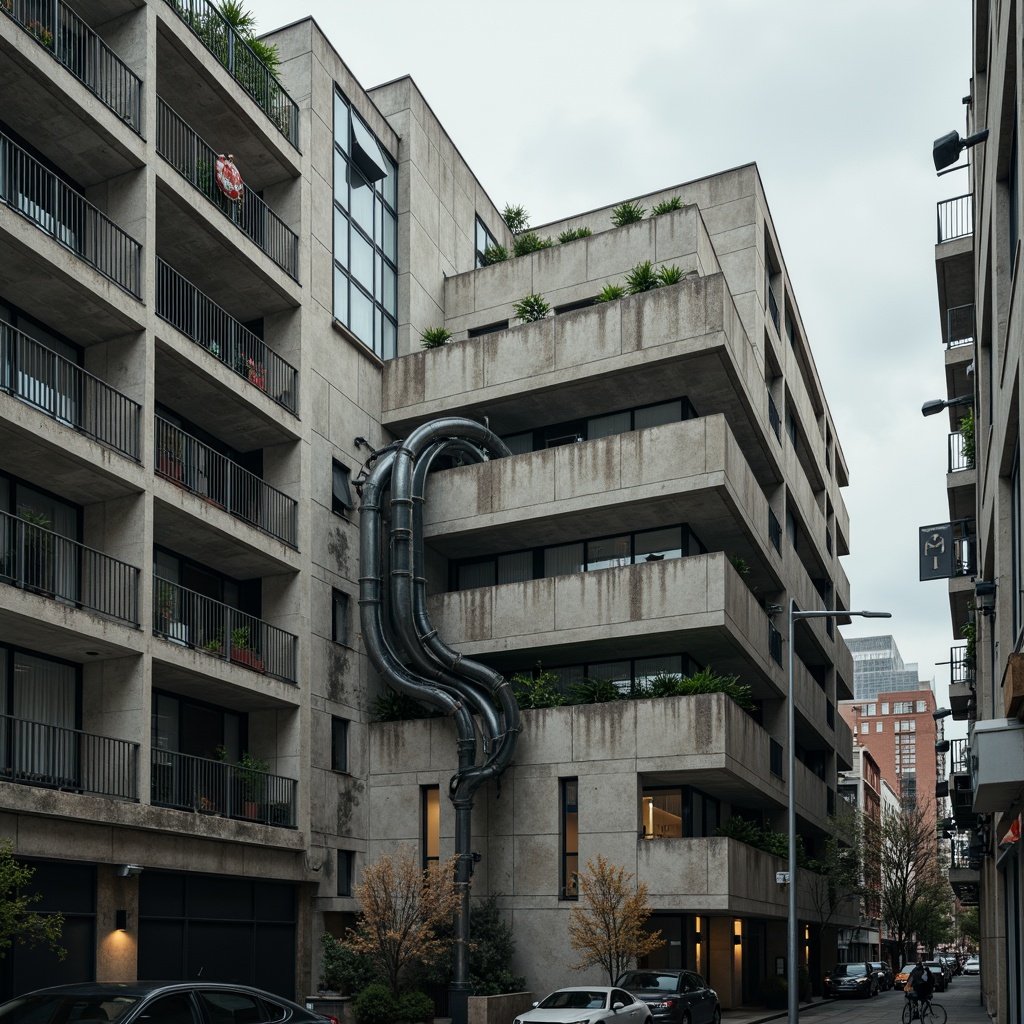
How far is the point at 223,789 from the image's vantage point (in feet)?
102

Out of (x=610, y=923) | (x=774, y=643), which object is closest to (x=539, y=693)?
(x=610, y=923)

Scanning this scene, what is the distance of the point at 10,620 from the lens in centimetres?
2370

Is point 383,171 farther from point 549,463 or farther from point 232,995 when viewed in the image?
point 232,995

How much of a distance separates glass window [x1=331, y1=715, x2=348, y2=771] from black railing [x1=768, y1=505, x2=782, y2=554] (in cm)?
1645

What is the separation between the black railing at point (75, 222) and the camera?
2684cm

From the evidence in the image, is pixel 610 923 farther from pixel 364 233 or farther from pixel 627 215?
pixel 627 215

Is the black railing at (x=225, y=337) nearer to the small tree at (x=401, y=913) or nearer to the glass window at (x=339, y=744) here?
the glass window at (x=339, y=744)

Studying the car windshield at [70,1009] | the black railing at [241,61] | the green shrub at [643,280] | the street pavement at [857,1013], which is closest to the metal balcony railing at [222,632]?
the black railing at [241,61]

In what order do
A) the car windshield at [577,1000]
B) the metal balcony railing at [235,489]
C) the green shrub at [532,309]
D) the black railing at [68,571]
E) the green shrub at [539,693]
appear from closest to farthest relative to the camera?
the car windshield at [577,1000], the black railing at [68,571], the metal balcony railing at [235,489], the green shrub at [539,693], the green shrub at [532,309]

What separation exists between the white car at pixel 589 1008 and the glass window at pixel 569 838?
27.1 ft

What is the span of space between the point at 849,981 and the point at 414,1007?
2713 cm

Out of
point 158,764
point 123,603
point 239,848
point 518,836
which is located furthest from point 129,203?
point 518,836

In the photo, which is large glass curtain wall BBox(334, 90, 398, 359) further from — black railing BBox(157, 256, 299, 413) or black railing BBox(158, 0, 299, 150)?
black railing BBox(157, 256, 299, 413)

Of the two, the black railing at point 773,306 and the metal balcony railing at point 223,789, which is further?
the black railing at point 773,306
